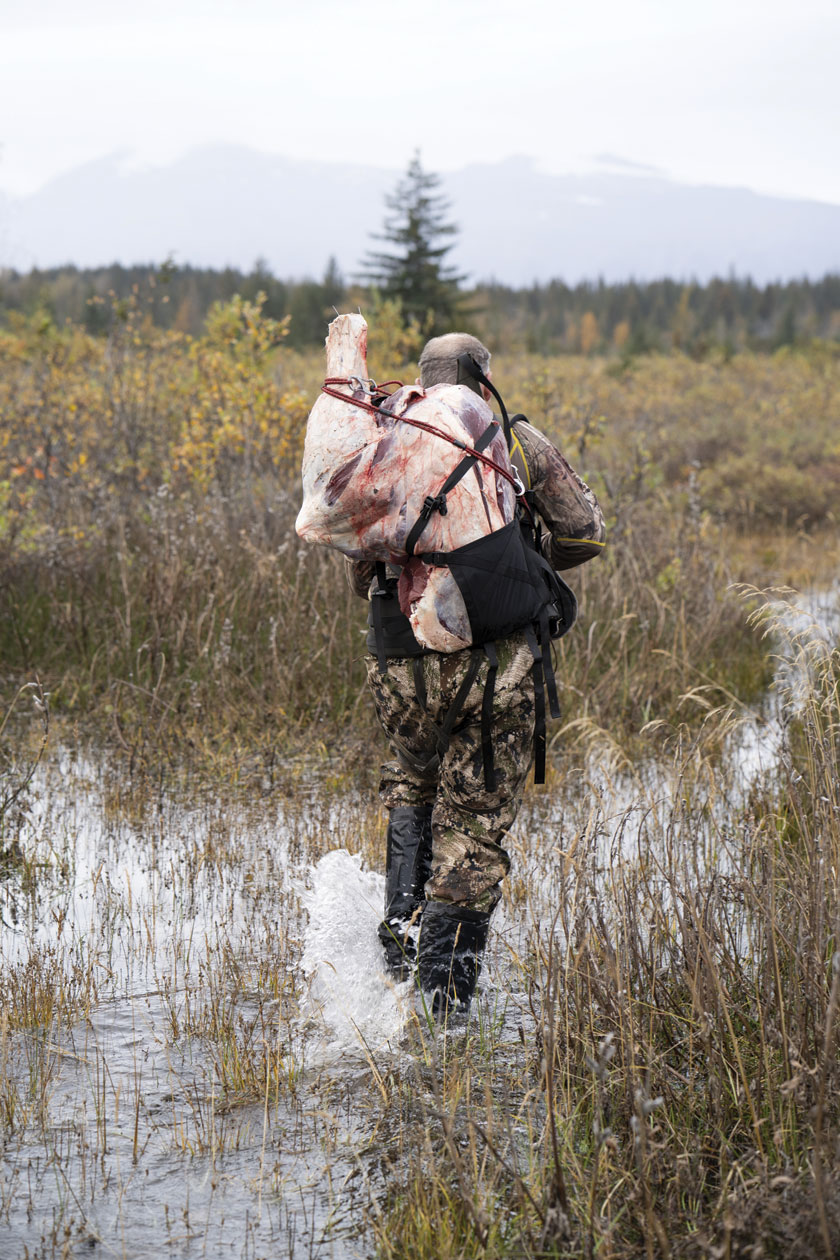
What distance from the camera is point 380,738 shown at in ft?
17.8

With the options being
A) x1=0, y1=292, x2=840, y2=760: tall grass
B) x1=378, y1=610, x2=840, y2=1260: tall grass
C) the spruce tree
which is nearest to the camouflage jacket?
x1=378, y1=610, x2=840, y2=1260: tall grass

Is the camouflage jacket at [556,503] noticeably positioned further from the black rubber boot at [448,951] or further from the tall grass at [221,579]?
the tall grass at [221,579]

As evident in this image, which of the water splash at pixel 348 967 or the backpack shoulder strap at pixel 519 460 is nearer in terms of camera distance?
the backpack shoulder strap at pixel 519 460

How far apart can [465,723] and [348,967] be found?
3.05ft

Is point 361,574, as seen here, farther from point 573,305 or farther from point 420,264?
point 573,305

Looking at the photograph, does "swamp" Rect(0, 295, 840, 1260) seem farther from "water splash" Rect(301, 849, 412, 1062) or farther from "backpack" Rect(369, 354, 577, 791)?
"backpack" Rect(369, 354, 577, 791)

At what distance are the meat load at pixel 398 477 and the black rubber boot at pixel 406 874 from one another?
0.66m

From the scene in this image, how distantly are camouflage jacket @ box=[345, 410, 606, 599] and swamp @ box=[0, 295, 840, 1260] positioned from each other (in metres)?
0.66

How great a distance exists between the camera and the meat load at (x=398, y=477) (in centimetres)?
262

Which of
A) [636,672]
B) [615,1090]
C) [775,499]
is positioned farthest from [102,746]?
[775,499]

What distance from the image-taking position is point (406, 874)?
10.4 ft

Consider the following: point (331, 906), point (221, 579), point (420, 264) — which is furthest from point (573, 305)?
point (331, 906)

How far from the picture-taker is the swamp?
219 centimetres

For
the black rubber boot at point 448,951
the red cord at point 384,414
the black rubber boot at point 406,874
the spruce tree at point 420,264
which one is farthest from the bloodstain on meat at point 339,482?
the spruce tree at point 420,264
